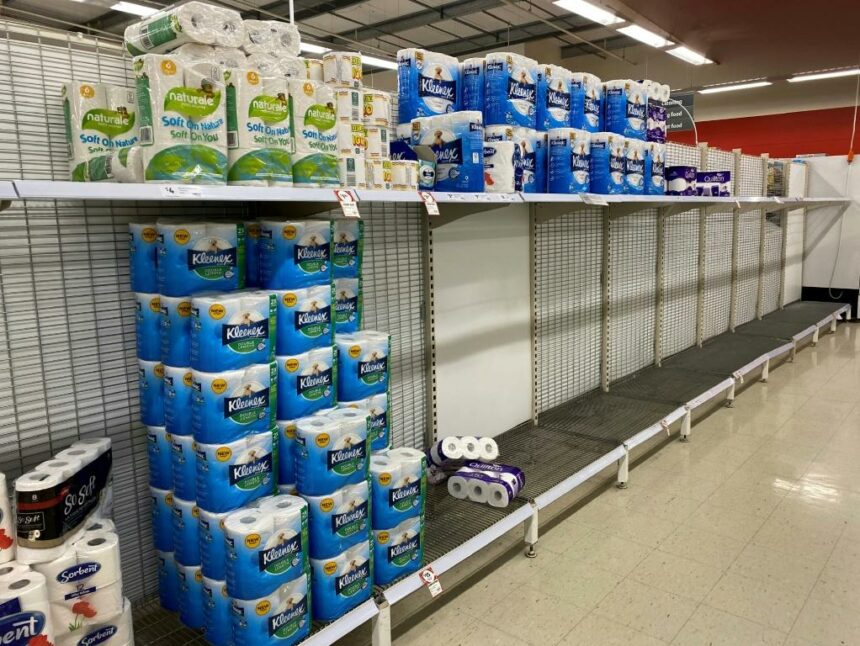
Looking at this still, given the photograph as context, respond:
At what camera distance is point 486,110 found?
295 centimetres

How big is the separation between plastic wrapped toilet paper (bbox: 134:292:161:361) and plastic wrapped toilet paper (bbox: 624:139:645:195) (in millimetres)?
2649

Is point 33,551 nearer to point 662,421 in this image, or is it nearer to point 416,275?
point 416,275

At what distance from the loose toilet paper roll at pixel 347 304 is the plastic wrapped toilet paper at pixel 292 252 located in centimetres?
23

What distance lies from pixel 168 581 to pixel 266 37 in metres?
1.75

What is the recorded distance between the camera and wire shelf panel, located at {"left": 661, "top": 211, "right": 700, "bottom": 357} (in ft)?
17.7

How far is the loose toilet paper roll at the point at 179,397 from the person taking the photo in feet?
6.09

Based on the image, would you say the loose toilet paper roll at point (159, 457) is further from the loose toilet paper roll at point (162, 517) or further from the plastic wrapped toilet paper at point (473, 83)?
the plastic wrapped toilet paper at point (473, 83)

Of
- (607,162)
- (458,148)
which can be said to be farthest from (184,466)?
(607,162)

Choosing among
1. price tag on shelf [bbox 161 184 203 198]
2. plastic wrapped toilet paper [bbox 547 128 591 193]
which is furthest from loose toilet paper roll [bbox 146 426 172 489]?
plastic wrapped toilet paper [bbox 547 128 591 193]

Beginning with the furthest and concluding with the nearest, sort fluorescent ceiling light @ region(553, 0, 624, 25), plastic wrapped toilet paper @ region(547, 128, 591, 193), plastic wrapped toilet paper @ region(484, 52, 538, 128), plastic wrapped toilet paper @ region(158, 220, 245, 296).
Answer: fluorescent ceiling light @ region(553, 0, 624, 25)
plastic wrapped toilet paper @ region(547, 128, 591, 193)
plastic wrapped toilet paper @ region(484, 52, 538, 128)
plastic wrapped toilet paper @ region(158, 220, 245, 296)

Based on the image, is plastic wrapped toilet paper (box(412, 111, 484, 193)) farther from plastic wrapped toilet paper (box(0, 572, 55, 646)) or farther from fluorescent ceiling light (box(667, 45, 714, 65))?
fluorescent ceiling light (box(667, 45, 714, 65))

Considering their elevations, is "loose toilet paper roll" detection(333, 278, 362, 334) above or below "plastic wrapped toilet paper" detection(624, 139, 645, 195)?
below

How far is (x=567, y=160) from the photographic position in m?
3.15

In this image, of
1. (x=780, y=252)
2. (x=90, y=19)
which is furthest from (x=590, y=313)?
(x=90, y=19)
